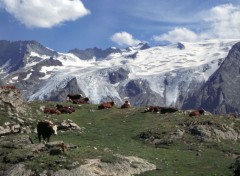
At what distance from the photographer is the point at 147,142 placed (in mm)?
50938

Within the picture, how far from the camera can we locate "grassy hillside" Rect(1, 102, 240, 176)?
39.3m

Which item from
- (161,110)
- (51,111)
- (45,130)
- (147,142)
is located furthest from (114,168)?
(161,110)

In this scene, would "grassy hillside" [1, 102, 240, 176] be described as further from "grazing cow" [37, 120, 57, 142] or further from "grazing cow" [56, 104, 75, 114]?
"grazing cow" [37, 120, 57, 142]

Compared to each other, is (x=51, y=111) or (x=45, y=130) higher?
(x=51, y=111)

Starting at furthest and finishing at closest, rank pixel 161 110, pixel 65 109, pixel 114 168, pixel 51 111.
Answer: pixel 161 110, pixel 65 109, pixel 51 111, pixel 114 168

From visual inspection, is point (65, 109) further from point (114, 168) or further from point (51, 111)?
point (114, 168)

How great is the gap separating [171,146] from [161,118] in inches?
453

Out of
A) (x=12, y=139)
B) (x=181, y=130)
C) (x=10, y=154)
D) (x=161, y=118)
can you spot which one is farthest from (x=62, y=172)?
(x=161, y=118)

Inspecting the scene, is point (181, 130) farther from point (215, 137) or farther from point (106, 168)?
point (106, 168)

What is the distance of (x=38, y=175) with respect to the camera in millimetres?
35125

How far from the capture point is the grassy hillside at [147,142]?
3930 centimetres

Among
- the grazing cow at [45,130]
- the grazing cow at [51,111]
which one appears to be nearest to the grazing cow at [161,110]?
the grazing cow at [51,111]

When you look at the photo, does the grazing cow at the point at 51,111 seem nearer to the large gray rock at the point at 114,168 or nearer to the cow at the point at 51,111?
the cow at the point at 51,111

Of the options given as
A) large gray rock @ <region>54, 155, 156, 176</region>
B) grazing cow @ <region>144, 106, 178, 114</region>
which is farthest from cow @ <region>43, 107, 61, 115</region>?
large gray rock @ <region>54, 155, 156, 176</region>
